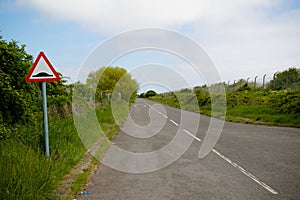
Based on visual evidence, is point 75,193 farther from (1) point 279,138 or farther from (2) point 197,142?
(1) point 279,138

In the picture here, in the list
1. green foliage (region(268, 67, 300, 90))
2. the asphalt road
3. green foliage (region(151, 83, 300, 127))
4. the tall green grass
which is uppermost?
green foliage (region(268, 67, 300, 90))

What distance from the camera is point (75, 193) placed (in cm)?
488

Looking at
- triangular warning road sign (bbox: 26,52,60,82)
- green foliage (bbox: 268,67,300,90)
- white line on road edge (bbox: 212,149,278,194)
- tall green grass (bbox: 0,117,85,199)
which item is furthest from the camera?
green foliage (bbox: 268,67,300,90)

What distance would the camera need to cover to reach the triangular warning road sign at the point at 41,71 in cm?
599

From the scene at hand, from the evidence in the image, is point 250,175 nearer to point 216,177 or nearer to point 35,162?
point 216,177

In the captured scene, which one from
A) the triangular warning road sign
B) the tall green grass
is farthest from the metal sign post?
the tall green grass

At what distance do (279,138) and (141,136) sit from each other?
18.3 feet

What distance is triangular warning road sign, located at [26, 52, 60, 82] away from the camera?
236 inches

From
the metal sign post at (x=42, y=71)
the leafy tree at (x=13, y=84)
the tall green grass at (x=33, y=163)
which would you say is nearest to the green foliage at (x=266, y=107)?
the tall green grass at (x=33, y=163)

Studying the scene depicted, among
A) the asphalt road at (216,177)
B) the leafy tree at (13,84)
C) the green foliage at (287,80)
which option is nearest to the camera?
the asphalt road at (216,177)

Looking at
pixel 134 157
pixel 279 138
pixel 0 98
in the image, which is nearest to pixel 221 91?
pixel 279 138

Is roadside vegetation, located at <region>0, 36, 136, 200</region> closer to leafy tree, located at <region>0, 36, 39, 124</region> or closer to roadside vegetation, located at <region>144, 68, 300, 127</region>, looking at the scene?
leafy tree, located at <region>0, 36, 39, 124</region>

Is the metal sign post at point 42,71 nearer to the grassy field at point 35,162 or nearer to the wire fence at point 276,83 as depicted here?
the grassy field at point 35,162

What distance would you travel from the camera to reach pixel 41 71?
609cm
